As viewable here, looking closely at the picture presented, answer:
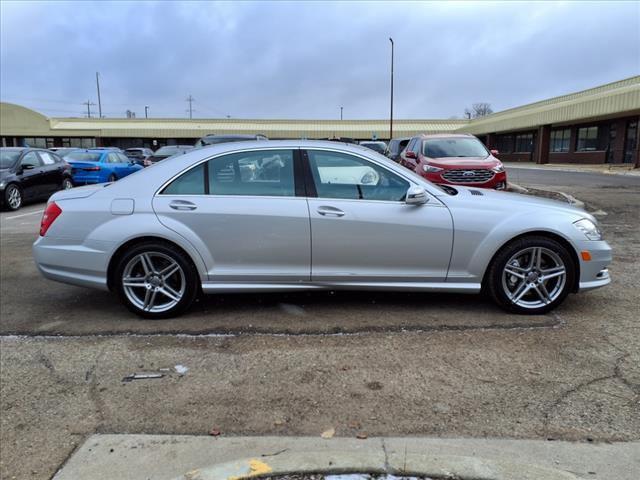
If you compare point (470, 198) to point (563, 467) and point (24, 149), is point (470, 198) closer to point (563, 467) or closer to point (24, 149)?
point (563, 467)

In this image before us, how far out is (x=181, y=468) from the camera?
8.44 ft

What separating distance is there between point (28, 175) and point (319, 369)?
1255 cm

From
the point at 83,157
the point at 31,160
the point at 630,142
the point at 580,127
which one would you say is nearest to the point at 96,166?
the point at 83,157

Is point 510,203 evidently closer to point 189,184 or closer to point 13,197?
point 189,184

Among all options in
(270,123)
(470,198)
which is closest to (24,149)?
(470,198)

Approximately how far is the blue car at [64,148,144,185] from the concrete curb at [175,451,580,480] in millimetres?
15219

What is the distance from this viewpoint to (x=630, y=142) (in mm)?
29828

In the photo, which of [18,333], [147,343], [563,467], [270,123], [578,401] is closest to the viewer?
[563,467]

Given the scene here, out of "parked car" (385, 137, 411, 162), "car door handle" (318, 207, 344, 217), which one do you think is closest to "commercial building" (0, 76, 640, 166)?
"parked car" (385, 137, 411, 162)

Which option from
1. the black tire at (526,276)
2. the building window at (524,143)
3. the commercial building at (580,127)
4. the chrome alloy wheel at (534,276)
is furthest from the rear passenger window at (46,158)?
the building window at (524,143)

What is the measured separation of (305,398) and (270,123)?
55.6 meters

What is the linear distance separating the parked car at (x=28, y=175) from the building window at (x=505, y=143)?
1619 inches

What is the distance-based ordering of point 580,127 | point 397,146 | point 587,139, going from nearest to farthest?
1. point 397,146
2. point 587,139
3. point 580,127

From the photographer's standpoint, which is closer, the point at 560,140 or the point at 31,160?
the point at 31,160
